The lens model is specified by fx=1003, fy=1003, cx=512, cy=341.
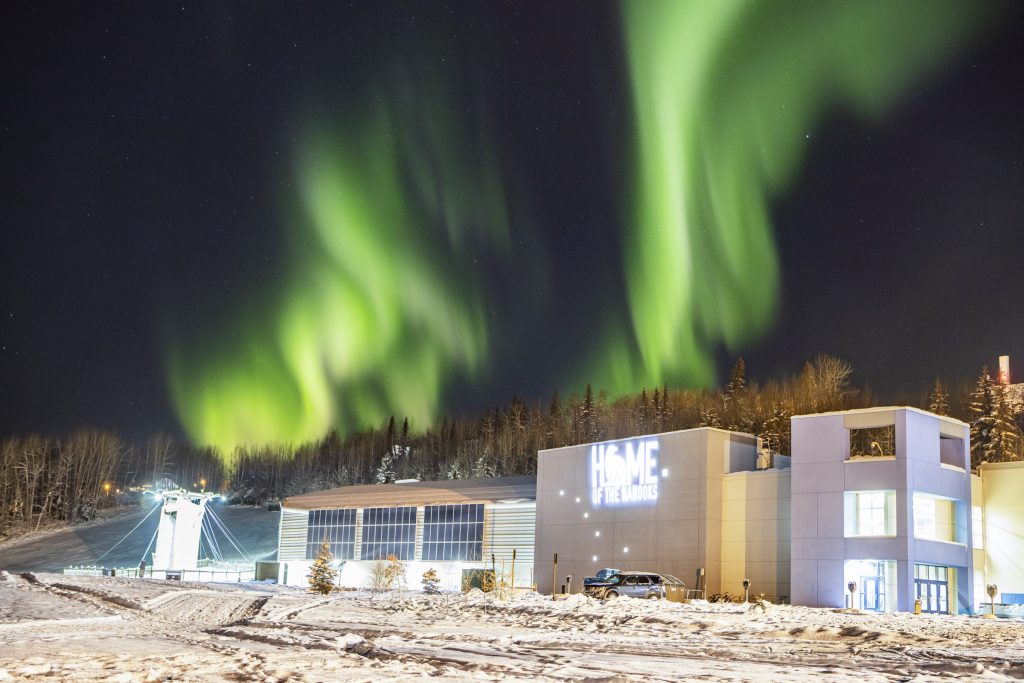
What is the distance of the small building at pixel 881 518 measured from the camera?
42250 millimetres

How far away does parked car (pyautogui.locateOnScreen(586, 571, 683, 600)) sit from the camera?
140 ft

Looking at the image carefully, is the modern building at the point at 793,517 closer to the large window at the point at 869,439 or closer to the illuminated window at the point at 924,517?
the illuminated window at the point at 924,517

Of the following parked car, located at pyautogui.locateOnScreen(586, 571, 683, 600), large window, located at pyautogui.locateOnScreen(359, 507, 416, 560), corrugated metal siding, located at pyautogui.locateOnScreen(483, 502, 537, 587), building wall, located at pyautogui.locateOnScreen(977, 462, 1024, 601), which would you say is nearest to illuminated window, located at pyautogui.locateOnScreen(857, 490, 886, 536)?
parked car, located at pyautogui.locateOnScreen(586, 571, 683, 600)

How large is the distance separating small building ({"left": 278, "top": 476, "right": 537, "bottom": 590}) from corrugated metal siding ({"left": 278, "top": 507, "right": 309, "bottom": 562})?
8 centimetres

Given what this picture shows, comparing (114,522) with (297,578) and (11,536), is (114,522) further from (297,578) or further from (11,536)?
(297,578)

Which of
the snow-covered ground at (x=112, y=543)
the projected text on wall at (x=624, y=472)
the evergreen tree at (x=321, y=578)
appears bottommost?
the snow-covered ground at (x=112, y=543)

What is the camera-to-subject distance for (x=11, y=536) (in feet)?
440

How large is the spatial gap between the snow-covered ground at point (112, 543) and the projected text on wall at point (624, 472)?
→ 257 feet

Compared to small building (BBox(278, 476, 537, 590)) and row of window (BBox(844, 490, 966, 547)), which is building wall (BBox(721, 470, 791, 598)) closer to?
row of window (BBox(844, 490, 966, 547))

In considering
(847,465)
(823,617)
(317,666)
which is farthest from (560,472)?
(317,666)

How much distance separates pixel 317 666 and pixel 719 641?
11716mm

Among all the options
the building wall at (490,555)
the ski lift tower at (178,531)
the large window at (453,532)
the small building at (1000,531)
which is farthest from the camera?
the ski lift tower at (178,531)

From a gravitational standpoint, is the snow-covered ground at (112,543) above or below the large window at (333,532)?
below

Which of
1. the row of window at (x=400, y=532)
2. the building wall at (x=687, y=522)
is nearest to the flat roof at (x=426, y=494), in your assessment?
the row of window at (x=400, y=532)
